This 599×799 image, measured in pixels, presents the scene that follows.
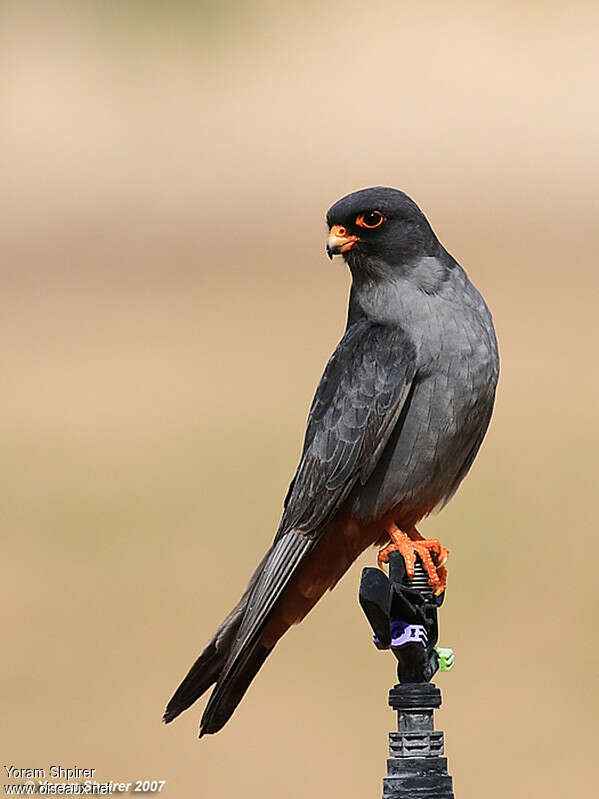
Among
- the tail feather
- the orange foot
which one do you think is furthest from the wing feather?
the orange foot

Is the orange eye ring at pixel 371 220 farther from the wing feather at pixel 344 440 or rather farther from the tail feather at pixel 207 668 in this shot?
the tail feather at pixel 207 668

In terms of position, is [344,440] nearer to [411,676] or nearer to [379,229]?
[379,229]

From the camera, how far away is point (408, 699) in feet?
11.8

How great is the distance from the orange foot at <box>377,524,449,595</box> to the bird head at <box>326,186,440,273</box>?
1125mm

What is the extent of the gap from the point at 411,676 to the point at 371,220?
6.99ft

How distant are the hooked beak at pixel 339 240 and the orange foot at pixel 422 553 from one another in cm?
115

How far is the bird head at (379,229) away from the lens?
5.15 m

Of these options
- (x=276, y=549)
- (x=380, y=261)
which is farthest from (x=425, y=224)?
(x=276, y=549)

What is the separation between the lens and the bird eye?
17.0 feet

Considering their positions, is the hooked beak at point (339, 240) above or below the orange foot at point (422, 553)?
above

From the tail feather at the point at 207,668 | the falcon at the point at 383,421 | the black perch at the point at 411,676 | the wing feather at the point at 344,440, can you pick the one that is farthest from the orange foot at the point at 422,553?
the tail feather at the point at 207,668

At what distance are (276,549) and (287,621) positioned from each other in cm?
29

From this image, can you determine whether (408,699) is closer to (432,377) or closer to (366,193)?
(432,377)

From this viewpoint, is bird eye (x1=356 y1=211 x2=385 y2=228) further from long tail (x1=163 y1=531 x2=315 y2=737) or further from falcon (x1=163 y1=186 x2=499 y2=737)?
long tail (x1=163 y1=531 x2=315 y2=737)
